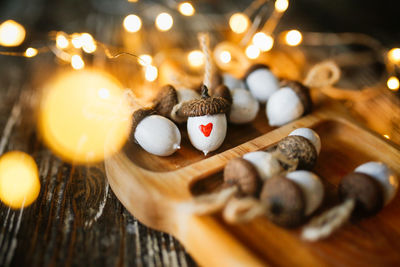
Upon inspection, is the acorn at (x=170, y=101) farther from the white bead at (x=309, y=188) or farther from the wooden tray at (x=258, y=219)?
the white bead at (x=309, y=188)

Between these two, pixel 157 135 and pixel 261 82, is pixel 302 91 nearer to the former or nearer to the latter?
pixel 261 82

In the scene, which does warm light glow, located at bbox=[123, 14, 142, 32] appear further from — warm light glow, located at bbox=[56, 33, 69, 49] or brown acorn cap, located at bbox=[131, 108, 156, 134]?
brown acorn cap, located at bbox=[131, 108, 156, 134]

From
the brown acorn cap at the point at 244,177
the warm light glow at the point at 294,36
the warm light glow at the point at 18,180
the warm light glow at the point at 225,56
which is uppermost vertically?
the warm light glow at the point at 294,36

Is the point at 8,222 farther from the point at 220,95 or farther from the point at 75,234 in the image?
the point at 220,95

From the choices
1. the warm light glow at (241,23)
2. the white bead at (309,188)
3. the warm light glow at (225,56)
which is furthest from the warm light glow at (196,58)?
the white bead at (309,188)

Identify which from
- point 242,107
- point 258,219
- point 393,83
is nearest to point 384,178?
point 258,219

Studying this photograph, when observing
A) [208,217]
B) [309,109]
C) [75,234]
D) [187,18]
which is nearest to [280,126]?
[309,109]
